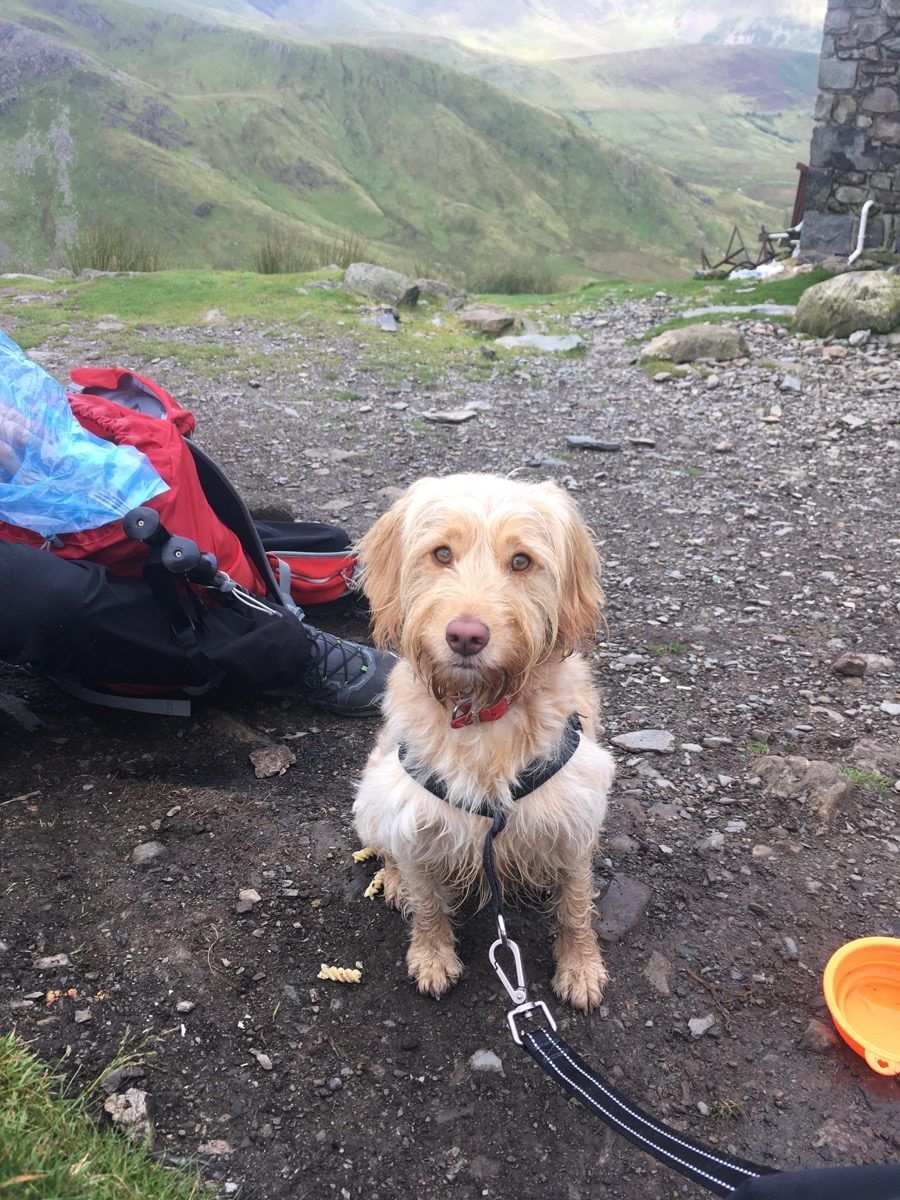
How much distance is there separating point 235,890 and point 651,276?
156744 mm

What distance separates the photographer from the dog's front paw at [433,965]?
3.17 metres

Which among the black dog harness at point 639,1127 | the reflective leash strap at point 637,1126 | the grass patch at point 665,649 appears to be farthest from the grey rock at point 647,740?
the reflective leash strap at point 637,1126

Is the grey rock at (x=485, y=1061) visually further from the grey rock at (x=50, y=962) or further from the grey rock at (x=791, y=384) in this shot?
the grey rock at (x=791, y=384)

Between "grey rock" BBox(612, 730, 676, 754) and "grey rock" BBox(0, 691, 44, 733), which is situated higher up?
"grey rock" BBox(0, 691, 44, 733)

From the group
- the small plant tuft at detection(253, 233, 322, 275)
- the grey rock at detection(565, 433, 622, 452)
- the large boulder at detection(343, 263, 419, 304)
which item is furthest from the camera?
the small plant tuft at detection(253, 233, 322, 275)

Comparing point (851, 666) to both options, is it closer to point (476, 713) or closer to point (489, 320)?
point (476, 713)

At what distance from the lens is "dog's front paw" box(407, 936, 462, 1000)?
3174mm

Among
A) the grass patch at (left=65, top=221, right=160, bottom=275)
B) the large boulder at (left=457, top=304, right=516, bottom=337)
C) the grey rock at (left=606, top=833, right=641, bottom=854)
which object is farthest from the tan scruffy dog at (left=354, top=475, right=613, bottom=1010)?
the grass patch at (left=65, top=221, right=160, bottom=275)

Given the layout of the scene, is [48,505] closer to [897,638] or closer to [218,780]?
[218,780]

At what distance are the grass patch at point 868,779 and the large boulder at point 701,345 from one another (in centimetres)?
930

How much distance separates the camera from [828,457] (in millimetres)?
8781

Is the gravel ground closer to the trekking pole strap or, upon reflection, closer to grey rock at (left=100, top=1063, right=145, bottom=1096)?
grey rock at (left=100, top=1063, right=145, bottom=1096)

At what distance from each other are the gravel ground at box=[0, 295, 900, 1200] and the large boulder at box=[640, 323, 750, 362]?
6.63 m

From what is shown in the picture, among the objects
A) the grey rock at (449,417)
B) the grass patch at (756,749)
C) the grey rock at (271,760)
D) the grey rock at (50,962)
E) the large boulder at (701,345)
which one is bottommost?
the grass patch at (756,749)
